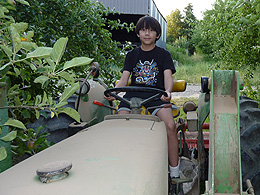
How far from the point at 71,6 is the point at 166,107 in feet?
5.27

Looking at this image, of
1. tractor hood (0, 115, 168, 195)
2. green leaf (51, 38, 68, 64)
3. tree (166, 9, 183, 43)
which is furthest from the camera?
tree (166, 9, 183, 43)

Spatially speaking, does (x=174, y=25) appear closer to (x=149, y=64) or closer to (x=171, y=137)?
(x=149, y=64)

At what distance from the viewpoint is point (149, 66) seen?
294 cm

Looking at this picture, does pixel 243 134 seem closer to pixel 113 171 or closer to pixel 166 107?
pixel 166 107

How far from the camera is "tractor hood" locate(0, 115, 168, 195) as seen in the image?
0.95m

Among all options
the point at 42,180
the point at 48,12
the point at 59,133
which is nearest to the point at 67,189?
the point at 42,180

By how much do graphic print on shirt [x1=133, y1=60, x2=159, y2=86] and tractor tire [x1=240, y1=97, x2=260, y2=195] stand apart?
2.64 feet

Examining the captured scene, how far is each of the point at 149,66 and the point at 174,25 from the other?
169 ft

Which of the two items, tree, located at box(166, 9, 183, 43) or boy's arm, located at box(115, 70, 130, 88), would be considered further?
tree, located at box(166, 9, 183, 43)

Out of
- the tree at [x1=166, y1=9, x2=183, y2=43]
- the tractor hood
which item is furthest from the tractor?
the tree at [x1=166, y1=9, x2=183, y2=43]

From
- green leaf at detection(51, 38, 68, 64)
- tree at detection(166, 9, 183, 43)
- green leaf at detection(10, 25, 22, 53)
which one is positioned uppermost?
tree at detection(166, 9, 183, 43)

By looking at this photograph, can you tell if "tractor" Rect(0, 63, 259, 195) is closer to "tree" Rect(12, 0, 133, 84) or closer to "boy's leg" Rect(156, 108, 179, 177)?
"boy's leg" Rect(156, 108, 179, 177)

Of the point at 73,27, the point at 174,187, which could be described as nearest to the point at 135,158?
the point at 174,187

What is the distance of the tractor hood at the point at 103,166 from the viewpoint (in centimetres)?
95
